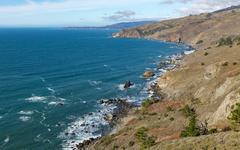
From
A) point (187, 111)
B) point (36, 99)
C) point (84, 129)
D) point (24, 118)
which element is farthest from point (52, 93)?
point (187, 111)

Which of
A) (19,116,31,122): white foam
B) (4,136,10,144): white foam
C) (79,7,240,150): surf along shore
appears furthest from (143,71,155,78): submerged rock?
(4,136,10,144): white foam

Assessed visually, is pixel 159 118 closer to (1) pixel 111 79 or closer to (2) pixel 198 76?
(2) pixel 198 76

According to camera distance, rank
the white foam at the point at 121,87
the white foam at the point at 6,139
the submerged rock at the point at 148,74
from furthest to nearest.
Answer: the submerged rock at the point at 148,74 < the white foam at the point at 121,87 < the white foam at the point at 6,139

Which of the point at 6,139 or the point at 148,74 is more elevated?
the point at 148,74

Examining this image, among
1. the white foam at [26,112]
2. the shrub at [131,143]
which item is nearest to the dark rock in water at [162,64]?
the white foam at [26,112]

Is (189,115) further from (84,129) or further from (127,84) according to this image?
(127,84)

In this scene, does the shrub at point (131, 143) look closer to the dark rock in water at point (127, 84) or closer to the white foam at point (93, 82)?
the dark rock in water at point (127, 84)

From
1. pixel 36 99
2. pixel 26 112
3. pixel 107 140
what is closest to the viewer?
pixel 107 140

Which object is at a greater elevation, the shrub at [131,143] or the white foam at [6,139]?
the shrub at [131,143]

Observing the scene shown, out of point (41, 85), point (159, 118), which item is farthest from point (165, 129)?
point (41, 85)

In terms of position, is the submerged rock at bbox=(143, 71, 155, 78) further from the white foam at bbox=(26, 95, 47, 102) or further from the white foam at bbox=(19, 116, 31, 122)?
the white foam at bbox=(19, 116, 31, 122)
